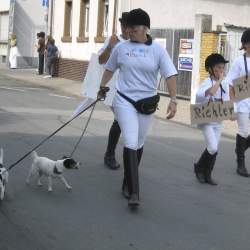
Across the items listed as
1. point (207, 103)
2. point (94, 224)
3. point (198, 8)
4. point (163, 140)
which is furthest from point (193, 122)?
point (198, 8)

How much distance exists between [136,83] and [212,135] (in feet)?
5.34

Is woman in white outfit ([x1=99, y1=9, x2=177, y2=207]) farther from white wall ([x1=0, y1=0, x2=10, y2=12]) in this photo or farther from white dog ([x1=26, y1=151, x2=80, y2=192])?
white wall ([x1=0, y1=0, x2=10, y2=12])

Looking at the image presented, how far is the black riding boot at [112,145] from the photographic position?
317 inches

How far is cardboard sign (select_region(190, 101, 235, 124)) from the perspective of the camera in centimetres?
745

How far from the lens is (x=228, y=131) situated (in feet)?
43.7

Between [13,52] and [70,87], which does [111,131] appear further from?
[13,52]

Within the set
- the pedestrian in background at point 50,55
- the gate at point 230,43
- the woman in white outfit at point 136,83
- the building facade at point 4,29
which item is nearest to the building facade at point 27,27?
the building facade at point 4,29

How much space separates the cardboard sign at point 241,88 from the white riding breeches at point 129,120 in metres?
1.95

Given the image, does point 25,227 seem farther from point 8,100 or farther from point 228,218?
point 8,100

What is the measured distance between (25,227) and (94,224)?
0.61 metres

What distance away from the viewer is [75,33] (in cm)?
2750

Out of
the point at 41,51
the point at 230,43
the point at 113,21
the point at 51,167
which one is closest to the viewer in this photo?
the point at 51,167

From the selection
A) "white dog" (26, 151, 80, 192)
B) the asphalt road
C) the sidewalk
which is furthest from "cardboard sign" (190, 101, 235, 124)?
the sidewalk

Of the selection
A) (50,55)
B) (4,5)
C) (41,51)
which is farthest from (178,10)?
(4,5)
